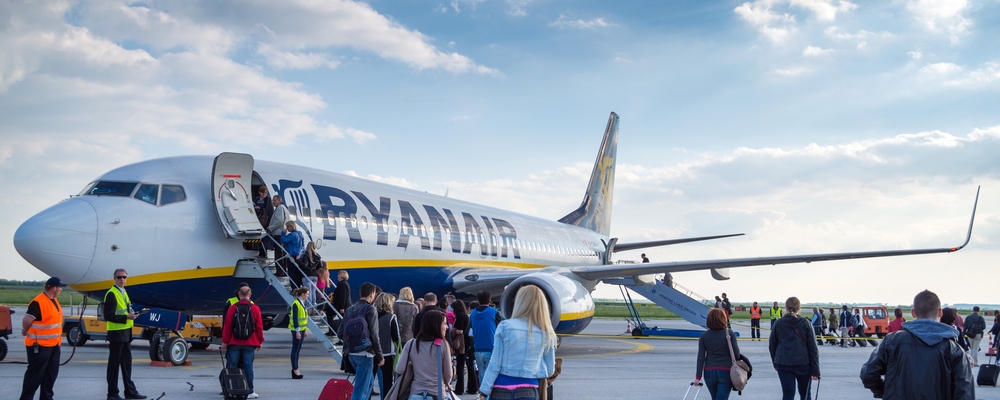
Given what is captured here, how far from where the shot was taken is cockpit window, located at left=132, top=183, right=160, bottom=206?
980 cm

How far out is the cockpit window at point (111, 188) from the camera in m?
9.73

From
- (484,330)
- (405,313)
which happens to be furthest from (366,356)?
(484,330)

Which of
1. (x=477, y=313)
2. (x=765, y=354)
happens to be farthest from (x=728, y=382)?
(x=765, y=354)

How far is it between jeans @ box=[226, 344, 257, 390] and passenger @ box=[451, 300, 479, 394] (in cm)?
230

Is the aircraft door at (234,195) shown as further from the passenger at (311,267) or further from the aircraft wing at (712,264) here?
the aircraft wing at (712,264)

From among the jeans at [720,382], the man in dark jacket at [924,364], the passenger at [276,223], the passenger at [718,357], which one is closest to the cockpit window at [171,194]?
the passenger at [276,223]

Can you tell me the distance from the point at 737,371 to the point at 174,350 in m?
8.35

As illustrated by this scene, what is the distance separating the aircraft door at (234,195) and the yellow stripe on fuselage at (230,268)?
655 millimetres

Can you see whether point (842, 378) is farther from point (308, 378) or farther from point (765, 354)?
point (308, 378)

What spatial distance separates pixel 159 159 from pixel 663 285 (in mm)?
16295

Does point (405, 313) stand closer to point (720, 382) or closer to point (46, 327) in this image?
point (720, 382)

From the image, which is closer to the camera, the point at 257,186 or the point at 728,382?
the point at 728,382

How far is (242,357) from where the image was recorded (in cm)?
766

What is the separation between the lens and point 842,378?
11.3 meters
